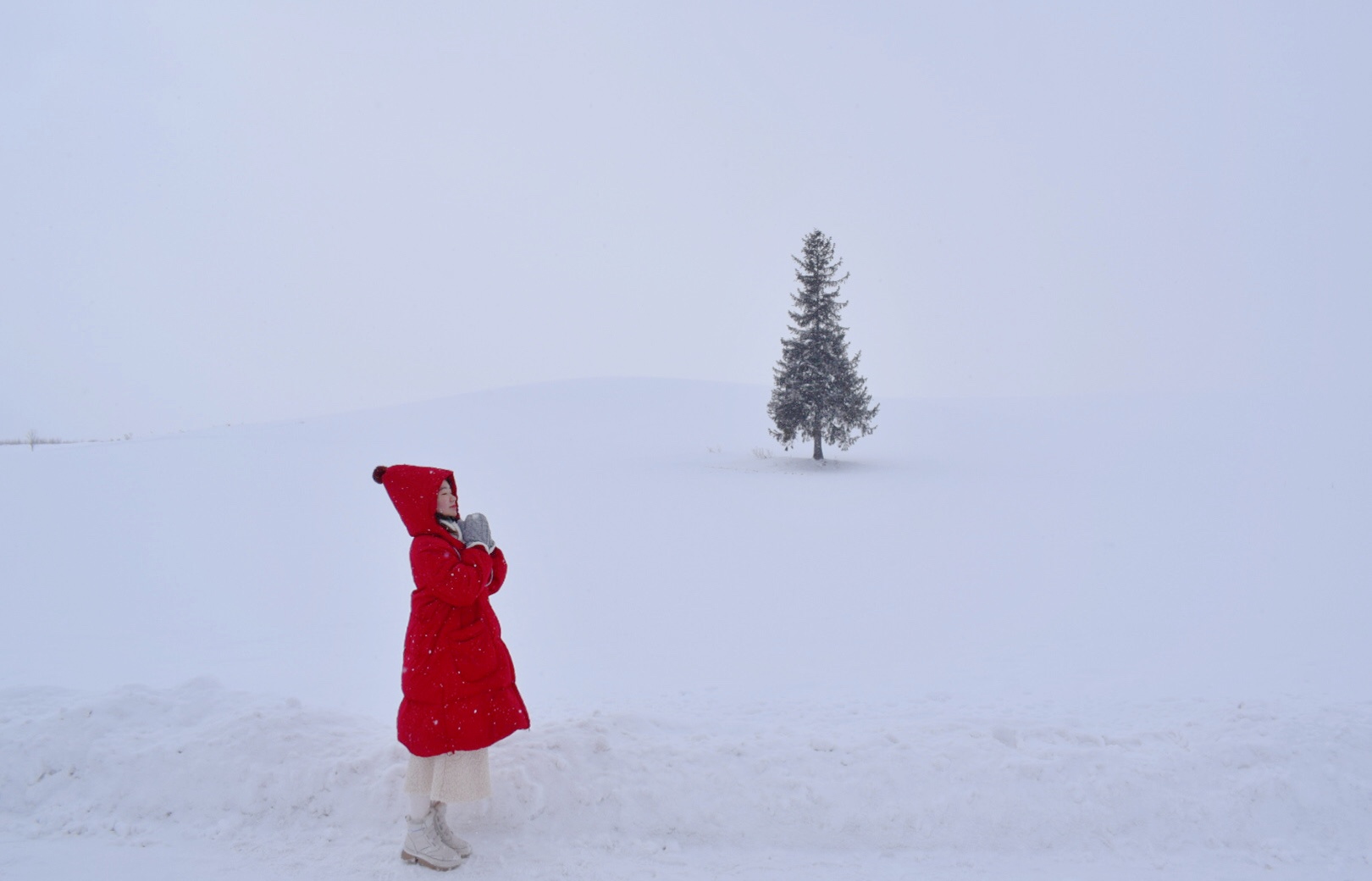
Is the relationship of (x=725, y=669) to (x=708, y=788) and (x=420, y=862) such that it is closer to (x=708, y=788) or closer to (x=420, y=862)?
(x=708, y=788)

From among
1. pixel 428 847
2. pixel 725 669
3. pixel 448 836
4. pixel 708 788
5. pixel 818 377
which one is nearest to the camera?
pixel 428 847

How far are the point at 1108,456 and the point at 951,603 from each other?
14751 millimetres

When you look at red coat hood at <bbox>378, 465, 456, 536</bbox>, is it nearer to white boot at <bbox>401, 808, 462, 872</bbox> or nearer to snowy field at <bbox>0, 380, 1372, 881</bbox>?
white boot at <bbox>401, 808, 462, 872</bbox>

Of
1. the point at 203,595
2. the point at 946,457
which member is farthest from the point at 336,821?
the point at 946,457

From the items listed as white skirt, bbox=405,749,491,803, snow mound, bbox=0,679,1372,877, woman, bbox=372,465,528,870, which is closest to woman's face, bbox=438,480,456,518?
woman, bbox=372,465,528,870

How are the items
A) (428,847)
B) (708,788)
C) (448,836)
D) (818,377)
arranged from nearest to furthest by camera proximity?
(428,847) → (448,836) → (708,788) → (818,377)

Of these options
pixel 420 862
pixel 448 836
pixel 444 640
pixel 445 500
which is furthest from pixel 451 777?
pixel 445 500

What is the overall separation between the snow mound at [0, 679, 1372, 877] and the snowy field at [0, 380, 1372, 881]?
0.02 m

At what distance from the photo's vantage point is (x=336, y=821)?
4293mm

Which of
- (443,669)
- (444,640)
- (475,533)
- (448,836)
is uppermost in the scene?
(475,533)

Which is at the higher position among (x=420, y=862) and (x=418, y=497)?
(x=418, y=497)

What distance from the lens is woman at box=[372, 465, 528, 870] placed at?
3844mm

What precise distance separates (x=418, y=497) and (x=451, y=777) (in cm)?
141

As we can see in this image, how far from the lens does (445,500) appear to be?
4.00 metres
